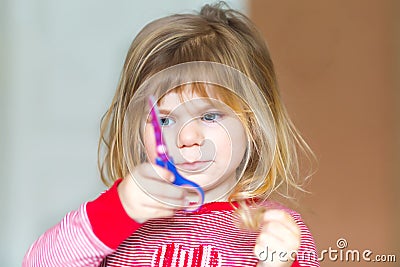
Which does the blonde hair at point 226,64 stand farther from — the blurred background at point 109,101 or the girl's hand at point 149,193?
the blurred background at point 109,101

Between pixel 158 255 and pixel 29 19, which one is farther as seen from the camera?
pixel 29 19

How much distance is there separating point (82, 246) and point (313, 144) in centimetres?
67

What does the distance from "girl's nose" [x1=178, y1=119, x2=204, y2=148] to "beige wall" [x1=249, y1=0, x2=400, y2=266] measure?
0.59m

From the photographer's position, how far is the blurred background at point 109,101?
1.32 meters

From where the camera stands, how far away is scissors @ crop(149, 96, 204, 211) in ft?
2.30

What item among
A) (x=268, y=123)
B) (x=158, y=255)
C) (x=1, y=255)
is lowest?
(x=1, y=255)

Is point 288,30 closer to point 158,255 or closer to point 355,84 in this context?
point 355,84

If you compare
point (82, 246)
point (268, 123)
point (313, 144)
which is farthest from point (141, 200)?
point (313, 144)

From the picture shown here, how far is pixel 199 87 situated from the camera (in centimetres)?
74

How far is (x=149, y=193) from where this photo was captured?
2.20ft

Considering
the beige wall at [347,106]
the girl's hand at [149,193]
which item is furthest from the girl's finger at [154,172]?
the beige wall at [347,106]

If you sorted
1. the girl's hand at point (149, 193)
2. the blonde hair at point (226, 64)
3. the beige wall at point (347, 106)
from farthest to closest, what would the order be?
1. the beige wall at point (347, 106)
2. the blonde hair at point (226, 64)
3. the girl's hand at point (149, 193)

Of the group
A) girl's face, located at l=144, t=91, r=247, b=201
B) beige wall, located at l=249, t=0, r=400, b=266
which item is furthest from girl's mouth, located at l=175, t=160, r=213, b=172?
beige wall, located at l=249, t=0, r=400, b=266

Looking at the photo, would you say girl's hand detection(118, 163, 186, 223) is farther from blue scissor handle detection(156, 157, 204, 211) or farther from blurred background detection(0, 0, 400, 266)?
blurred background detection(0, 0, 400, 266)
